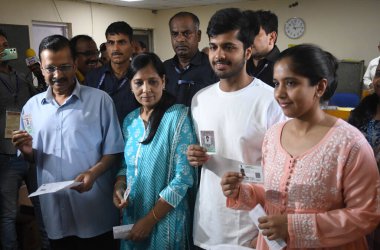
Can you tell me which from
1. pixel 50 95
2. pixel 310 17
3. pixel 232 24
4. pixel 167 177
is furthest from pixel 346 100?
pixel 50 95

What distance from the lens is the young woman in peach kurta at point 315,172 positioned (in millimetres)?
1077

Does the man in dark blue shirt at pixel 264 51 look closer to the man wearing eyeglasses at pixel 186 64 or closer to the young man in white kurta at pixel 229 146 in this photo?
the man wearing eyeglasses at pixel 186 64

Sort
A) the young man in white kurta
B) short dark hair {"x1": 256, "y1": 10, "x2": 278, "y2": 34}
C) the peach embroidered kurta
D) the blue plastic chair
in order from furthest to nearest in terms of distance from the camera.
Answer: the blue plastic chair → short dark hair {"x1": 256, "y1": 10, "x2": 278, "y2": 34} → the young man in white kurta → the peach embroidered kurta

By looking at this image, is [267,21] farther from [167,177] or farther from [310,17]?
[310,17]

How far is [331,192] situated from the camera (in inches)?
44.2

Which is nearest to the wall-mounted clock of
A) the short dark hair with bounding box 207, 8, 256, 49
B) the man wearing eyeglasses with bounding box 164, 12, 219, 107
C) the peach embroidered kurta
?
the man wearing eyeglasses with bounding box 164, 12, 219, 107

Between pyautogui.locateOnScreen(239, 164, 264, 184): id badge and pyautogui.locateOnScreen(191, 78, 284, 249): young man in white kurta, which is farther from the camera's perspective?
pyautogui.locateOnScreen(191, 78, 284, 249): young man in white kurta

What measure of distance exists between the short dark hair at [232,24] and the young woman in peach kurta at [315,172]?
0.41 metres

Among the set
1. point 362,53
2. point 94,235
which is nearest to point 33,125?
point 94,235

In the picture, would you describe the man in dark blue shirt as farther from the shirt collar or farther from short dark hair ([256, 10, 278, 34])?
the shirt collar

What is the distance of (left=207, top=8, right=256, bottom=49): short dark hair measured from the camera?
1.58 meters

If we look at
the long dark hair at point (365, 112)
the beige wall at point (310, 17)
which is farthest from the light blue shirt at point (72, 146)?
the beige wall at point (310, 17)

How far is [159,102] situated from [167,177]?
1.32 ft

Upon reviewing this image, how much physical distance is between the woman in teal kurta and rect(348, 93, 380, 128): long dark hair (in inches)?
39.1
